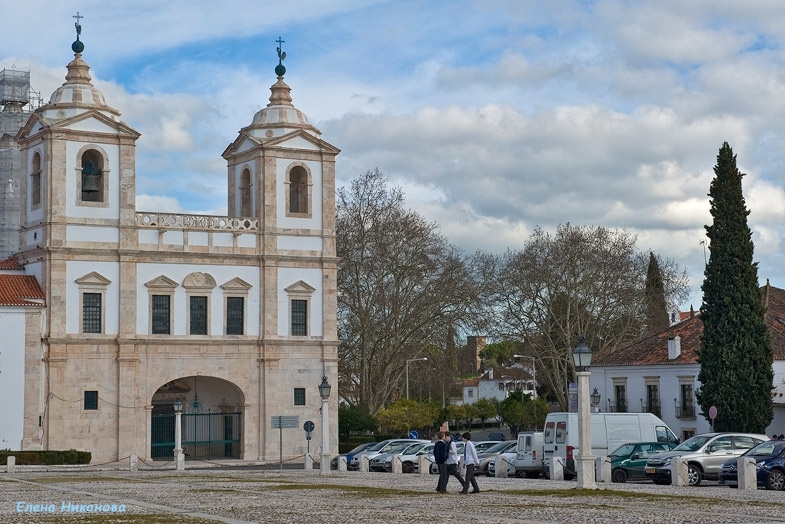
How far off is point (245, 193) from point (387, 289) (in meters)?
13.5

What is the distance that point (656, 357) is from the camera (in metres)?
61.2

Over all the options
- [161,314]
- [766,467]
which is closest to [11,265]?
[161,314]

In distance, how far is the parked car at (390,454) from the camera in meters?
45.3

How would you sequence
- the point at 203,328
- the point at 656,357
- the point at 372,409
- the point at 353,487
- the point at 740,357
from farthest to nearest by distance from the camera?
the point at 372,409 → the point at 656,357 → the point at 203,328 → the point at 740,357 → the point at 353,487

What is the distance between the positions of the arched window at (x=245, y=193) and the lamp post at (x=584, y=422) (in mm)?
33574

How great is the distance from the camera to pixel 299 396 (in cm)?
5772

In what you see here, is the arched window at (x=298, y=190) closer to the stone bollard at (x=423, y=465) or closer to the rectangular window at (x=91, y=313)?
the rectangular window at (x=91, y=313)

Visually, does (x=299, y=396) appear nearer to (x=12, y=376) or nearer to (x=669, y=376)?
(x=12, y=376)

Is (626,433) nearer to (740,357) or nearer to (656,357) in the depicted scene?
(740,357)

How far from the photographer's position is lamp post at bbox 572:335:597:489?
27.2 meters

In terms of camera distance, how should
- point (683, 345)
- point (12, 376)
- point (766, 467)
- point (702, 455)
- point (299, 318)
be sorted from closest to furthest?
point (766, 467)
point (702, 455)
point (12, 376)
point (299, 318)
point (683, 345)

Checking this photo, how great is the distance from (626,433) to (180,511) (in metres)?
21.8

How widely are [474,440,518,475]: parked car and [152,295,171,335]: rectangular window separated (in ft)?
55.2

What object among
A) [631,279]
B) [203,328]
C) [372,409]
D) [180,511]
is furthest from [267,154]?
[180,511]
